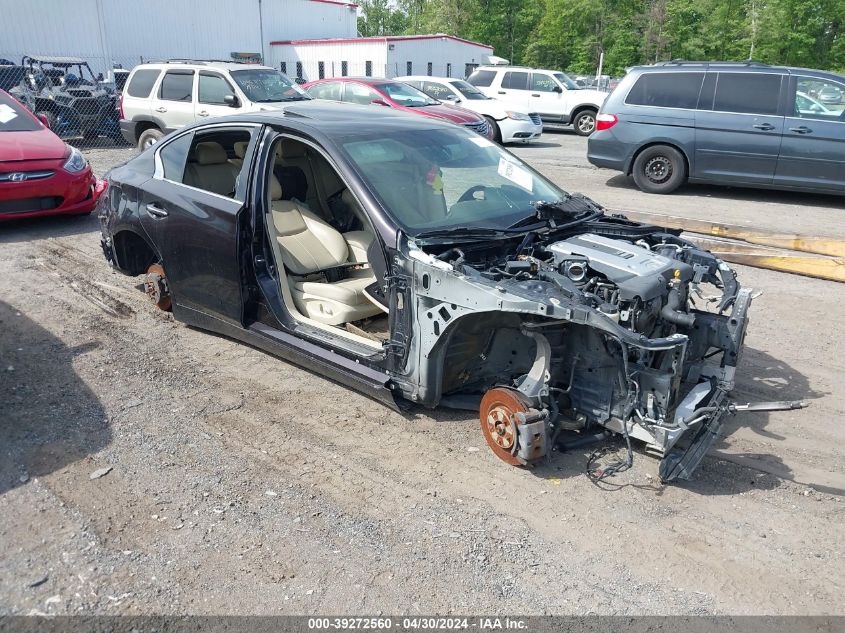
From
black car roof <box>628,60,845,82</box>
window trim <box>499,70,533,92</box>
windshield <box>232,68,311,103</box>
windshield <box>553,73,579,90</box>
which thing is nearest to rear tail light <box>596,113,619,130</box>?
black car roof <box>628,60,845,82</box>

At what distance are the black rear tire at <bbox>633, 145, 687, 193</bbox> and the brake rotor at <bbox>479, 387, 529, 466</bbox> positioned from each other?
8749mm

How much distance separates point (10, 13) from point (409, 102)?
63.0ft

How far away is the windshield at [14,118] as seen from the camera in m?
9.01

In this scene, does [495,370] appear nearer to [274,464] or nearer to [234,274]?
[274,464]

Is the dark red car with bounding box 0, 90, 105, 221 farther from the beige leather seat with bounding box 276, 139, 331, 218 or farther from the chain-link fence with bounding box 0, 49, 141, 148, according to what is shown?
the chain-link fence with bounding box 0, 49, 141, 148

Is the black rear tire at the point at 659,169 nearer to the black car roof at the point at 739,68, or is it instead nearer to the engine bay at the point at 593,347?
the black car roof at the point at 739,68

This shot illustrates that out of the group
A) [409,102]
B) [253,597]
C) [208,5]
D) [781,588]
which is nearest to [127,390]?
[253,597]

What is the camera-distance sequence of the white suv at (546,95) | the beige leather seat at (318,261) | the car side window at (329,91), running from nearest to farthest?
the beige leather seat at (318,261) → the car side window at (329,91) → the white suv at (546,95)

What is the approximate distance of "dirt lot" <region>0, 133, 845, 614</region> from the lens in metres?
2.90

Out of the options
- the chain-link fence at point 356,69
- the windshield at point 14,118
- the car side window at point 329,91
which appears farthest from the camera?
the chain-link fence at point 356,69

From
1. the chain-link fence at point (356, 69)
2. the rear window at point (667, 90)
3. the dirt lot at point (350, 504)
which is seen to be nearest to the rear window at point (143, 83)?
the rear window at point (667, 90)

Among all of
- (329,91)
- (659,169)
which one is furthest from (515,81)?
(659,169)

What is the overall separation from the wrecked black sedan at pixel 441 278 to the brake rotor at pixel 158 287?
0.48 feet

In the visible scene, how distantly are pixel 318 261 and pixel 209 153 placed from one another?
1244mm
